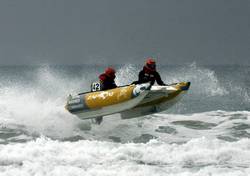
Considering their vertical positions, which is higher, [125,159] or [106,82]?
[106,82]

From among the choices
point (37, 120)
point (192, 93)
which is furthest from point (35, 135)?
point (192, 93)

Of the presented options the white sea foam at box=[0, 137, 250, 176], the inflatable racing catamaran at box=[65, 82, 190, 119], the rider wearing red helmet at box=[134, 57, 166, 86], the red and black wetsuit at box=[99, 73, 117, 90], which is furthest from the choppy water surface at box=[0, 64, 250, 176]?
the rider wearing red helmet at box=[134, 57, 166, 86]

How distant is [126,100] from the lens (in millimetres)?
13438

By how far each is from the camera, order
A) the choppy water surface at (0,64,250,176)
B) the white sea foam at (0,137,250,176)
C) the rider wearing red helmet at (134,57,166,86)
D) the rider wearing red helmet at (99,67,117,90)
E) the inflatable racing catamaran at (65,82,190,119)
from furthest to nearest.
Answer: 1. the rider wearing red helmet at (134,57,166,86)
2. the rider wearing red helmet at (99,67,117,90)
3. the inflatable racing catamaran at (65,82,190,119)
4. the choppy water surface at (0,64,250,176)
5. the white sea foam at (0,137,250,176)

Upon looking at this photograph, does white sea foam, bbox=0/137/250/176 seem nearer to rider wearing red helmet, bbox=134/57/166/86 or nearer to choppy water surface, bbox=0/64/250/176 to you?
choppy water surface, bbox=0/64/250/176

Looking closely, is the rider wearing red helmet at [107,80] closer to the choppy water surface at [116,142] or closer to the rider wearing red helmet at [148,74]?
the rider wearing red helmet at [148,74]

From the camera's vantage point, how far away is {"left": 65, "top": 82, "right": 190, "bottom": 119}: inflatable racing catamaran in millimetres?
13367

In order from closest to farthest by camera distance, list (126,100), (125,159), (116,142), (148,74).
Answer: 1. (125,159)
2. (116,142)
3. (126,100)
4. (148,74)

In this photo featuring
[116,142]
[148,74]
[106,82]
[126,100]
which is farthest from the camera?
[148,74]

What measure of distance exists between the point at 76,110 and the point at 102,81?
1090 mm

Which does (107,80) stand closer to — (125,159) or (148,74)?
(148,74)

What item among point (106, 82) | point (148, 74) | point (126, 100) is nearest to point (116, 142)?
point (126, 100)

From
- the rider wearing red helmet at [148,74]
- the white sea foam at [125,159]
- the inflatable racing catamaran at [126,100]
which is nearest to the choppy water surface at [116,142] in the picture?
the white sea foam at [125,159]

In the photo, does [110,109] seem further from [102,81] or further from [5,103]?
[5,103]
